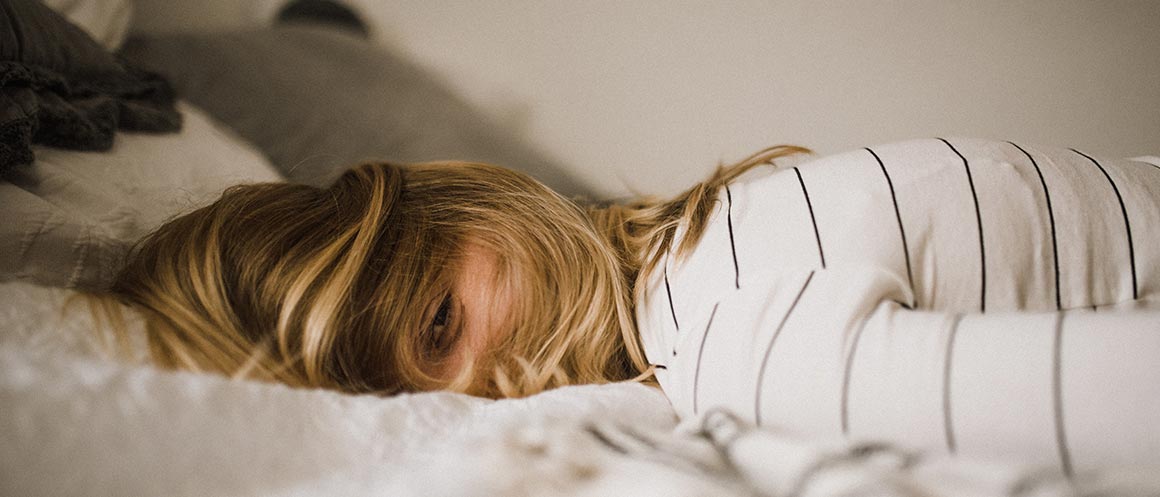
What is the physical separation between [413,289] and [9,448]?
0.28m

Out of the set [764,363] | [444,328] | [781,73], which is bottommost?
[444,328]

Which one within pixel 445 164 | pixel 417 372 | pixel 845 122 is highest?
pixel 845 122

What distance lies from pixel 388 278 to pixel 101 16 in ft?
2.76

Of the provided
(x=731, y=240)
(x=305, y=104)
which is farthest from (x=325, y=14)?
(x=731, y=240)

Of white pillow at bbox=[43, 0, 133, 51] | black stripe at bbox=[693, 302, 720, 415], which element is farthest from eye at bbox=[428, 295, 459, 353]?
white pillow at bbox=[43, 0, 133, 51]

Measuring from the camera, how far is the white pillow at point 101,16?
2.83 ft

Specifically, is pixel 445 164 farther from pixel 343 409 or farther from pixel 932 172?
→ pixel 932 172

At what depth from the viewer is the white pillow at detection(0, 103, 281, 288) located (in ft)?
1.46

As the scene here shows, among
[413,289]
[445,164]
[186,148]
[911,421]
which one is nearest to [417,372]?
[413,289]

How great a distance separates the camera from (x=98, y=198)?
535mm

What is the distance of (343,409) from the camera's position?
1.19 ft

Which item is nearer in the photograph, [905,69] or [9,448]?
[9,448]

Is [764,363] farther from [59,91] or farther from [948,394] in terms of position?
[59,91]

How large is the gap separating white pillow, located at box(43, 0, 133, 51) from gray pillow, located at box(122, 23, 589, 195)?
44 millimetres
